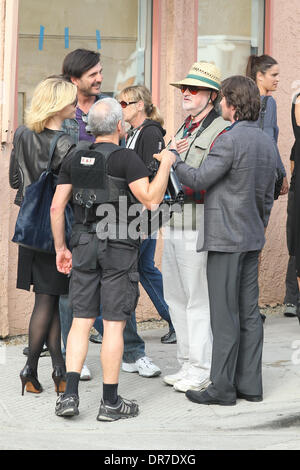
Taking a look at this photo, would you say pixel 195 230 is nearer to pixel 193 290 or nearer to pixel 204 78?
pixel 193 290

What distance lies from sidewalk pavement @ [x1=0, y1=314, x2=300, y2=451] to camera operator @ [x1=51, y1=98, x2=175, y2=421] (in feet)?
0.52

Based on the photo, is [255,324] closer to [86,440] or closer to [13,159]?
[86,440]

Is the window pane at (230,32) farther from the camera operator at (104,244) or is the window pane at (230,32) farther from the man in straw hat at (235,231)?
the camera operator at (104,244)

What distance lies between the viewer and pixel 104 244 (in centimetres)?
519

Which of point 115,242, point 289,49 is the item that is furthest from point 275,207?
point 115,242

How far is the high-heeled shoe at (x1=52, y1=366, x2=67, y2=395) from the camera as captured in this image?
227 inches

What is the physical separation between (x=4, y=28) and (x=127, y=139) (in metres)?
1.43

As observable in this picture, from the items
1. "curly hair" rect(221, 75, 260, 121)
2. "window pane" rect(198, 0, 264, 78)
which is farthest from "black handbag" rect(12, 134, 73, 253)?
"window pane" rect(198, 0, 264, 78)

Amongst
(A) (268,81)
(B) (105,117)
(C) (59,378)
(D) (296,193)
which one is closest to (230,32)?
(A) (268,81)

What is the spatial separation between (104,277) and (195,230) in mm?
844

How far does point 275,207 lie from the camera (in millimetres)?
8852

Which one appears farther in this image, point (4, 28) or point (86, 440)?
point (4, 28)

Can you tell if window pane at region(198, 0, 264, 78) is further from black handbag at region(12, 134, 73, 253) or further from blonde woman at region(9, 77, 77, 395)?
black handbag at region(12, 134, 73, 253)
